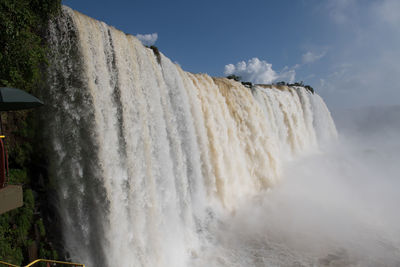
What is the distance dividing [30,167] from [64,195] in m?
0.88

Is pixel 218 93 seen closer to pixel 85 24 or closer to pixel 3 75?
pixel 85 24

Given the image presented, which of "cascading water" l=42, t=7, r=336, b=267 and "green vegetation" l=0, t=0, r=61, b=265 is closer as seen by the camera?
"green vegetation" l=0, t=0, r=61, b=265

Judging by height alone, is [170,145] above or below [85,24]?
below

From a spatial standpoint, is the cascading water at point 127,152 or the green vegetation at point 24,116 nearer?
the green vegetation at point 24,116

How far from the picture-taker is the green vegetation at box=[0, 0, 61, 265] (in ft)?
→ 16.6

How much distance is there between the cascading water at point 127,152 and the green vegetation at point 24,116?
0.99 ft

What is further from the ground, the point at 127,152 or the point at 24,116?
the point at 24,116

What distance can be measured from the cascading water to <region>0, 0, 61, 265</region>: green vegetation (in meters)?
0.30

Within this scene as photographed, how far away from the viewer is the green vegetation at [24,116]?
505 cm

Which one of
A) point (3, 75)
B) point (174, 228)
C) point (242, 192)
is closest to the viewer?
point (3, 75)

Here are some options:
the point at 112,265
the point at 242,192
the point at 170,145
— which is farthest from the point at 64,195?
the point at 242,192

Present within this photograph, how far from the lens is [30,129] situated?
5.47m

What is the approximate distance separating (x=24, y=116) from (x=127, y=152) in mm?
2206

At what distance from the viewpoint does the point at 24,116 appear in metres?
5.45
